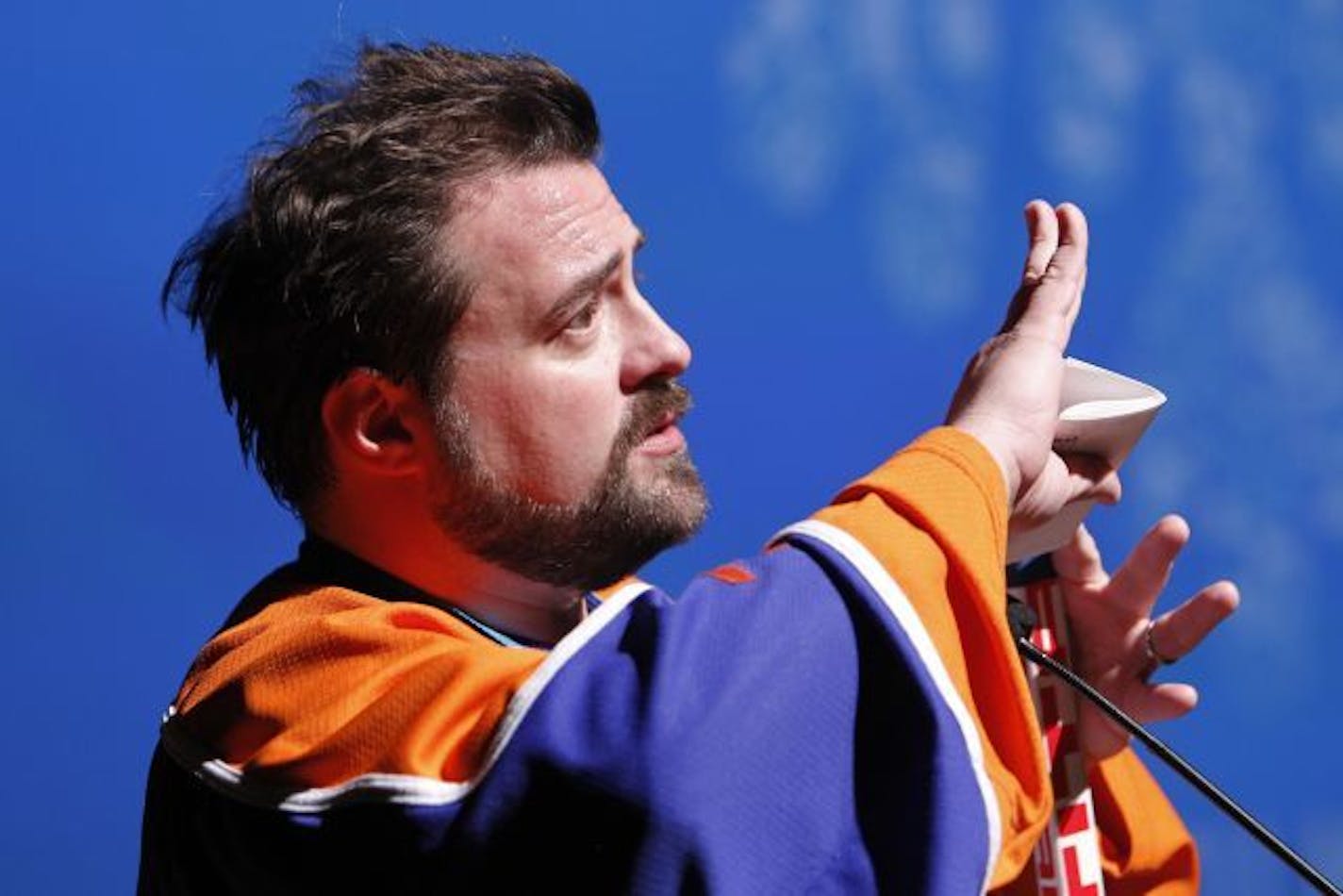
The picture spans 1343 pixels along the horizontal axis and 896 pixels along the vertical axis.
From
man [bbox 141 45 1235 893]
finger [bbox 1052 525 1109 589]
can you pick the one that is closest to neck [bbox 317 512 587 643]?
man [bbox 141 45 1235 893]

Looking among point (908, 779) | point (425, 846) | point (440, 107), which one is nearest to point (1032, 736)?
point (908, 779)

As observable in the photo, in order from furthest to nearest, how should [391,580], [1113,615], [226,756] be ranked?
[1113,615] → [391,580] → [226,756]

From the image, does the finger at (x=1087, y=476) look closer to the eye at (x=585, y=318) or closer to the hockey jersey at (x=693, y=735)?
the hockey jersey at (x=693, y=735)

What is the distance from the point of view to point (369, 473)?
108 cm

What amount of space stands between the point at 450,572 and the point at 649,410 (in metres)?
0.14

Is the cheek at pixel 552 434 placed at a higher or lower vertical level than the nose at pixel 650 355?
lower

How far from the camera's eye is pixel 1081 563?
1.27 m

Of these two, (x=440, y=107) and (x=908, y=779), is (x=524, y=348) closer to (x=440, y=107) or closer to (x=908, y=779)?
(x=440, y=107)

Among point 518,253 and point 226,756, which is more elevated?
point 518,253

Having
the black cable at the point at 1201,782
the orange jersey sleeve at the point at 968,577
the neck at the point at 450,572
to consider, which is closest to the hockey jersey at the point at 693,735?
the orange jersey sleeve at the point at 968,577

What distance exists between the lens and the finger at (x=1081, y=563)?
126 centimetres

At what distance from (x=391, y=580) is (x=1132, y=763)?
551 mm

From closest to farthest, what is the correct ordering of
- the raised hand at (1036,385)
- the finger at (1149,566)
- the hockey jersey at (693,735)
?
the hockey jersey at (693,735) < the raised hand at (1036,385) < the finger at (1149,566)

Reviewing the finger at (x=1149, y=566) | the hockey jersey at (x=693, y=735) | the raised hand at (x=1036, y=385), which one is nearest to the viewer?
the hockey jersey at (x=693, y=735)
